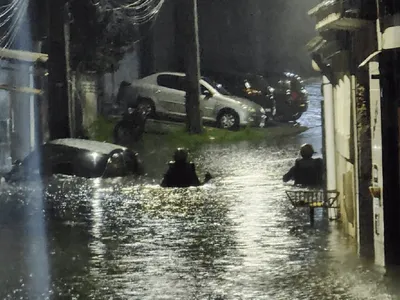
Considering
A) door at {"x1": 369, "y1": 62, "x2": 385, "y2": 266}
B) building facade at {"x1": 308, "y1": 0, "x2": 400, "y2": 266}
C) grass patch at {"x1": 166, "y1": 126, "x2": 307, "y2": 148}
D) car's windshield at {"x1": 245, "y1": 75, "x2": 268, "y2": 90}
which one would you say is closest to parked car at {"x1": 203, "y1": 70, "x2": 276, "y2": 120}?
car's windshield at {"x1": 245, "y1": 75, "x2": 268, "y2": 90}

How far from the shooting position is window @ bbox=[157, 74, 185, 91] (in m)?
31.6

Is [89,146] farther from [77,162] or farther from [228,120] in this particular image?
[228,120]

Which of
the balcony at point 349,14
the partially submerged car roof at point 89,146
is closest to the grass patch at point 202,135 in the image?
the partially submerged car roof at point 89,146

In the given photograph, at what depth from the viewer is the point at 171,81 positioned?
31.8m

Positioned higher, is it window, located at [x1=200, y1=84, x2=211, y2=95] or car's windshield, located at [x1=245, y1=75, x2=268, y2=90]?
car's windshield, located at [x1=245, y1=75, x2=268, y2=90]

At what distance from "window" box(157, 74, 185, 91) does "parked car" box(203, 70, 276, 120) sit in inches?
107

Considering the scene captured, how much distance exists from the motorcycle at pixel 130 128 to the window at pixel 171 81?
2502 millimetres

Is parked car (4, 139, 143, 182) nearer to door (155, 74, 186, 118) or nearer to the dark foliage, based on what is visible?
the dark foliage

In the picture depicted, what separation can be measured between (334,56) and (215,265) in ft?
12.1

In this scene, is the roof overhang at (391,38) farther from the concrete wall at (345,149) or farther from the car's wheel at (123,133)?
the car's wheel at (123,133)

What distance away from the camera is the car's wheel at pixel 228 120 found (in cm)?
3019

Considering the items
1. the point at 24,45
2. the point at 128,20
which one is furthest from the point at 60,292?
the point at 128,20

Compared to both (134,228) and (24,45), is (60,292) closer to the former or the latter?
(134,228)

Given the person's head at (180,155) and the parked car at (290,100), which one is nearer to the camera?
the person's head at (180,155)
